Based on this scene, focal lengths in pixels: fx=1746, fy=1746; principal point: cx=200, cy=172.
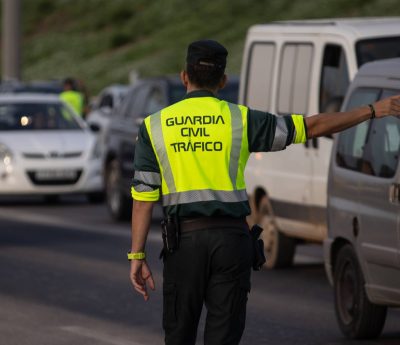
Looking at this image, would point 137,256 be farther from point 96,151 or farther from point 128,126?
point 96,151

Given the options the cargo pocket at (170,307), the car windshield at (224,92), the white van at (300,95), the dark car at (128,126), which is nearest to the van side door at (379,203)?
the white van at (300,95)

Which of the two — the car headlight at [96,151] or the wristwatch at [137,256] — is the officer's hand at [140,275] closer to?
the wristwatch at [137,256]

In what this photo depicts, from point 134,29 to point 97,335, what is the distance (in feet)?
183

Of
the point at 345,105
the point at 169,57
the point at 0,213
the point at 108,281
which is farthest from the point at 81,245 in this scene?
the point at 169,57

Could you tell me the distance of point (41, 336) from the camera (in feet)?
36.1

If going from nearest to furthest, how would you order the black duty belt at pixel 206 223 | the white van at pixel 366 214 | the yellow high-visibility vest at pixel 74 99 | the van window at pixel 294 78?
the black duty belt at pixel 206 223 → the white van at pixel 366 214 → the van window at pixel 294 78 → the yellow high-visibility vest at pixel 74 99

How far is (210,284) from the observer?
7.26 m

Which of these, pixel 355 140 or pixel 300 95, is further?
pixel 300 95

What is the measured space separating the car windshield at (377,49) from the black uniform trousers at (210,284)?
714 cm

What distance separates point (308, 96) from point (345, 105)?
2905 mm

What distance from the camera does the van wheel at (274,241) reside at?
598 inches

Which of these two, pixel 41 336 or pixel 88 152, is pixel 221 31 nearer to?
pixel 88 152

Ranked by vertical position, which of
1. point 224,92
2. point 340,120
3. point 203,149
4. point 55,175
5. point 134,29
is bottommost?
point 134,29

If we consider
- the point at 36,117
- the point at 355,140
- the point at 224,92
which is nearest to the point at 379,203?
the point at 355,140
